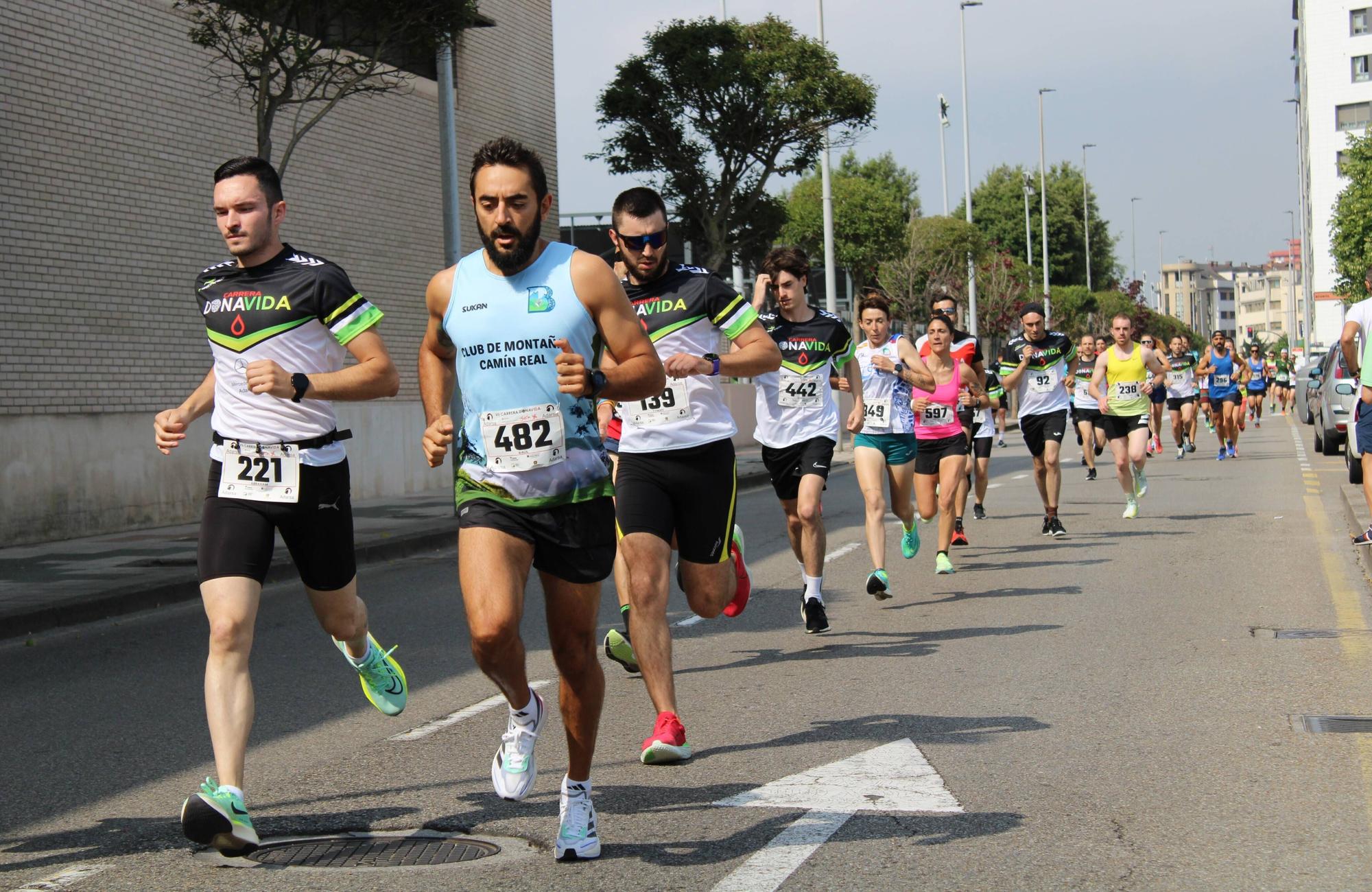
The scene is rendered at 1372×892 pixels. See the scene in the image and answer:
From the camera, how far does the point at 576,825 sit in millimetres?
4797

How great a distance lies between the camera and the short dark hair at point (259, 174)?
551 cm

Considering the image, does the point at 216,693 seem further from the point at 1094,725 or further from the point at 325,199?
the point at 325,199

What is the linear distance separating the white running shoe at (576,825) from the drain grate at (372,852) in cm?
30

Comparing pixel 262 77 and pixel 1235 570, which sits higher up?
pixel 262 77

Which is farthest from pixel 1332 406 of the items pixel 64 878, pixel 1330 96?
pixel 1330 96

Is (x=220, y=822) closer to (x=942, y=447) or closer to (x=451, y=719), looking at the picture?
(x=451, y=719)

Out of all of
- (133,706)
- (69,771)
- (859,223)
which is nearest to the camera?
(69,771)

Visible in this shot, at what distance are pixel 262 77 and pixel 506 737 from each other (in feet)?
36.6

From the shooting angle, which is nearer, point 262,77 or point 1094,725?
point 1094,725

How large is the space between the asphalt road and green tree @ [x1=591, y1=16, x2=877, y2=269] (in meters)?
18.9

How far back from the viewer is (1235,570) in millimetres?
12102

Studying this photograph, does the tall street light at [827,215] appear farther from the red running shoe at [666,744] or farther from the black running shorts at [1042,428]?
the red running shoe at [666,744]

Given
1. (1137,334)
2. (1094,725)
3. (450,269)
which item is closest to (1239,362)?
(1137,334)

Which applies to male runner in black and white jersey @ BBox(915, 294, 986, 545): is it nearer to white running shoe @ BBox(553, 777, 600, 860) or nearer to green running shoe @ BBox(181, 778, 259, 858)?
white running shoe @ BBox(553, 777, 600, 860)
